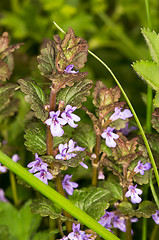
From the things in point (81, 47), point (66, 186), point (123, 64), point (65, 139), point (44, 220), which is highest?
point (81, 47)

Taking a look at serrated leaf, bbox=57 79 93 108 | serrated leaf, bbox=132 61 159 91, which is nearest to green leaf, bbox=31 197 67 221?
serrated leaf, bbox=57 79 93 108

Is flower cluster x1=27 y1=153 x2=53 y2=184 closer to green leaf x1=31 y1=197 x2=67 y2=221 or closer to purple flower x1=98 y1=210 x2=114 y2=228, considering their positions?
green leaf x1=31 y1=197 x2=67 y2=221

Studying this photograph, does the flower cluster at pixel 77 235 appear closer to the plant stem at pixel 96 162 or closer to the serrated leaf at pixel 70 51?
the plant stem at pixel 96 162

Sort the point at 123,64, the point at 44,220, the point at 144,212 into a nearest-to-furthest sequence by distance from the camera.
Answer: the point at 144,212 → the point at 44,220 → the point at 123,64

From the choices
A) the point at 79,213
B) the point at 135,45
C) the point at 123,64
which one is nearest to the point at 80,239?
the point at 79,213

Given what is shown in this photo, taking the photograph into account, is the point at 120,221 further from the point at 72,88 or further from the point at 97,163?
the point at 72,88

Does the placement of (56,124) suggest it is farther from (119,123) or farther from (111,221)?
(111,221)

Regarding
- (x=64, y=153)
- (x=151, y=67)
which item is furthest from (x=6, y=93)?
(x=151, y=67)
